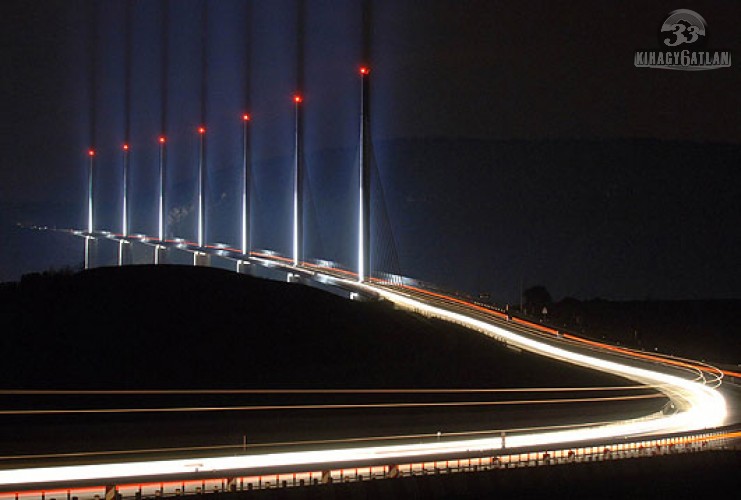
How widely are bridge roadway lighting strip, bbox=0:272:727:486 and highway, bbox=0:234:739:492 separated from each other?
16mm

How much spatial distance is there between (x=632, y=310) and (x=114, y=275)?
4233 centimetres

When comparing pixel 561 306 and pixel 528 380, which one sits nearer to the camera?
pixel 528 380

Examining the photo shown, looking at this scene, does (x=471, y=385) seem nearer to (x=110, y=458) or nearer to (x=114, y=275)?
(x=110, y=458)

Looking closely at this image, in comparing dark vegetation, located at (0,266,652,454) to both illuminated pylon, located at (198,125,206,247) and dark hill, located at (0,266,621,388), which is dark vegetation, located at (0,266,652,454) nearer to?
dark hill, located at (0,266,621,388)

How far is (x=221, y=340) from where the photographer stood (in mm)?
29859

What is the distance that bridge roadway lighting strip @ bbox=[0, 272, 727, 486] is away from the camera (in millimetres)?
15961

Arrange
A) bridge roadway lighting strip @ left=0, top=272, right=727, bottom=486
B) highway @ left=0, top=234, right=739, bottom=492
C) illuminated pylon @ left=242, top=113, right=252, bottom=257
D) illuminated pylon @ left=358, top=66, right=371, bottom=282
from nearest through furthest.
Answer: highway @ left=0, top=234, right=739, bottom=492 → bridge roadway lighting strip @ left=0, top=272, right=727, bottom=486 → illuminated pylon @ left=358, top=66, right=371, bottom=282 → illuminated pylon @ left=242, top=113, right=252, bottom=257


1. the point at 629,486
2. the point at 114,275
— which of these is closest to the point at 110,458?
the point at 629,486

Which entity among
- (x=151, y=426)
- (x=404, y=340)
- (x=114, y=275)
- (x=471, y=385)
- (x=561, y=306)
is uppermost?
(x=561, y=306)

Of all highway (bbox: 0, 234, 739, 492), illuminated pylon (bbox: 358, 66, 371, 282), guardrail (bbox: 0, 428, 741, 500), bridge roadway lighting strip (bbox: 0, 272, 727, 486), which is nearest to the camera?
guardrail (bbox: 0, 428, 741, 500)

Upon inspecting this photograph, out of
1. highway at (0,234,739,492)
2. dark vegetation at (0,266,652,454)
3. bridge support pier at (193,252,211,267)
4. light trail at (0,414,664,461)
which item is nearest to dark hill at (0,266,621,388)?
dark vegetation at (0,266,652,454)

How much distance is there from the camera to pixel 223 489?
1515cm

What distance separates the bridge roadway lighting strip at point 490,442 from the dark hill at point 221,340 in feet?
6.09

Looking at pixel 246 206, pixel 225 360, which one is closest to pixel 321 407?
pixel 225 360
